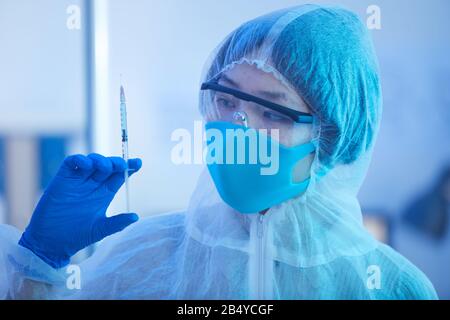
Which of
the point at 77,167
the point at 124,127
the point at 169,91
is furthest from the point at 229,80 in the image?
the point at 77,167

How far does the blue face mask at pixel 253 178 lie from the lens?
1.19m

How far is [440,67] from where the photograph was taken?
1293mm

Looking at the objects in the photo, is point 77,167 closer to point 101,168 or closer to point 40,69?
point 101,168

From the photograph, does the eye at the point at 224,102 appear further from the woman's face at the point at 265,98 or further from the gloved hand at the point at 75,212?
the gloved hand at the point at 75,212

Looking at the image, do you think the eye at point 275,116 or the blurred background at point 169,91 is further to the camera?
the blurred background at point 169,91

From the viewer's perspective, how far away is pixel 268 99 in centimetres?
116

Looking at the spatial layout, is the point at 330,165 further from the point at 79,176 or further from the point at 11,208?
the point at 11,208

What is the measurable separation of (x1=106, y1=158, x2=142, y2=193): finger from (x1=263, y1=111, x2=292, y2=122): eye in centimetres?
36

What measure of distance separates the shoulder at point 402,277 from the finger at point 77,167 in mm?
773

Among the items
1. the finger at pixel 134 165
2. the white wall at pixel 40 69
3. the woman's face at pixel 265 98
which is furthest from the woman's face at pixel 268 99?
the white wall at pixel 40 69

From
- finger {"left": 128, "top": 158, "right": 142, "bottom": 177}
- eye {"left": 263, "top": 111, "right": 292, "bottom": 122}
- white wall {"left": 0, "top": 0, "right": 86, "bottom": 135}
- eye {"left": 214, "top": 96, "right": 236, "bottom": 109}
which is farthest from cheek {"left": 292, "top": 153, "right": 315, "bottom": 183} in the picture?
white wall {"left": 0, "top": 0, "right": 86, "bottom": 135}

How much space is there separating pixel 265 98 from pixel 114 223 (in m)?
0.48

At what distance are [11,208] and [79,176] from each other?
31 centimetres

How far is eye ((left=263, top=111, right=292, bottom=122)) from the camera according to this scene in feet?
3.84
